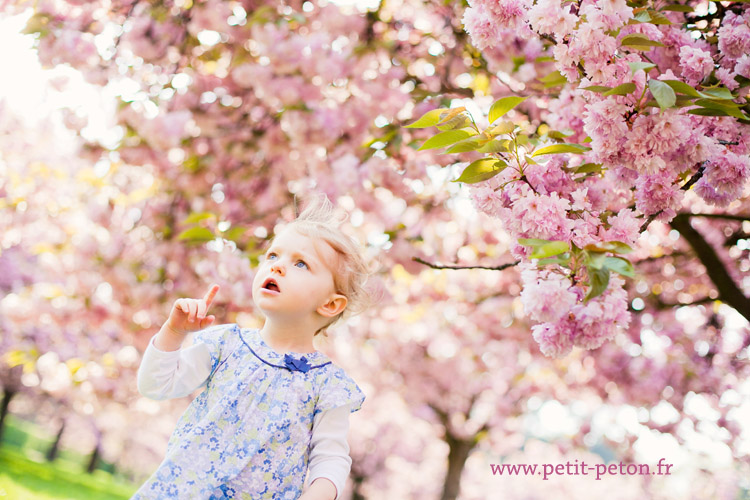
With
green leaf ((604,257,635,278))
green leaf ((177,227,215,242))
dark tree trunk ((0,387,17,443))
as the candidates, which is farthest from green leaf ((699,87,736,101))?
dark tree trunk ((0,387,17,443))

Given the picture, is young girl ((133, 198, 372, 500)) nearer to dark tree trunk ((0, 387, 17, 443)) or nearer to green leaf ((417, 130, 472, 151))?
green leaf ((417, 130, 472, 151))

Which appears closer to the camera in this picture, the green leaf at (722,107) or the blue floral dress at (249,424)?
the green leaf at (722,107)

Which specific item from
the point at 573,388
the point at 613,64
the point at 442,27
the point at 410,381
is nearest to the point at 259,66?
the point at 442,27

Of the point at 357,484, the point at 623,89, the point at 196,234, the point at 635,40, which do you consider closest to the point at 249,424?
the point at 623,89

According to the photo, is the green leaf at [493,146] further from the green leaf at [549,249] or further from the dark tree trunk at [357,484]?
the dark tree trunk at [357,484]

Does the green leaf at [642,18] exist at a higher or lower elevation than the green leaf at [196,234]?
higher

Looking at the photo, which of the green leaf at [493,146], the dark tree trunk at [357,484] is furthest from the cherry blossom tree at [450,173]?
the dark tree trunk at [357,484]

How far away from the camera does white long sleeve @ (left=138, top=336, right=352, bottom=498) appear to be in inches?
65.2

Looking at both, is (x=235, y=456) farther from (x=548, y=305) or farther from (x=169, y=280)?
(x=169, y=280)

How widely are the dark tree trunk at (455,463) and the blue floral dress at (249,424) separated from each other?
28.7 ft

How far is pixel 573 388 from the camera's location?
9367 mm

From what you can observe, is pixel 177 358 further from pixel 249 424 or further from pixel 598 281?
pixel 598 281

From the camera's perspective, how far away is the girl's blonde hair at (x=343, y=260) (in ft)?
6.22

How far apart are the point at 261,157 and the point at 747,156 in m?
3.76
